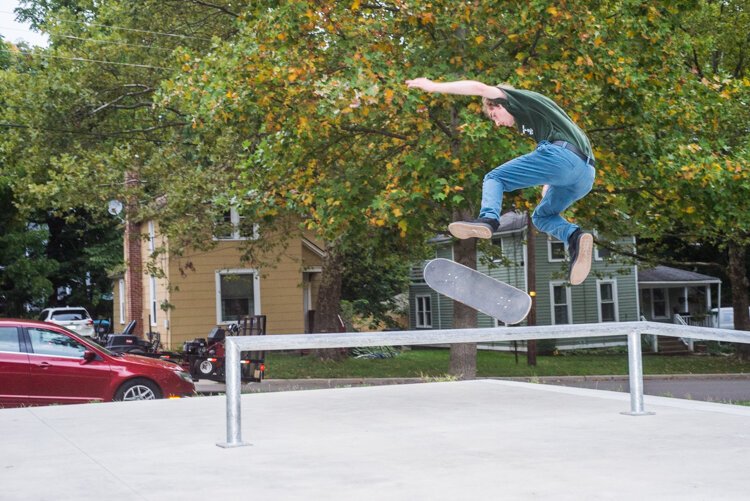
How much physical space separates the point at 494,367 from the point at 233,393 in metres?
23.6

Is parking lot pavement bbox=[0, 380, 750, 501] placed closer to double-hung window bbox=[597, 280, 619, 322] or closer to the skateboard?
the skateboard

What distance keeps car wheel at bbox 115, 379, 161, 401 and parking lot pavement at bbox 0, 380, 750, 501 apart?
4.72m

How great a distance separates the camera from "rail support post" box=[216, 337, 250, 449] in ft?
23.6

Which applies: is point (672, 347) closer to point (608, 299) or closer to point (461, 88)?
point (608, 299)

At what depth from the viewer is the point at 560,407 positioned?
964 centimetres

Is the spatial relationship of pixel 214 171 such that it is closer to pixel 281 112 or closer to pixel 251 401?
pixel 281 112

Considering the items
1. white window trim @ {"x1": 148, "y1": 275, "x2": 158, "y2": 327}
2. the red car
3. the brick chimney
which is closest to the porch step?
white window trim @ {"x1": 148, "y1": 275, "x2": 158, "y2": 327}

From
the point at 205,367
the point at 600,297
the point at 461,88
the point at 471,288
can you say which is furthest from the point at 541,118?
the point at 600,297

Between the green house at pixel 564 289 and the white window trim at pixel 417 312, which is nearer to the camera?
the green house at pixel 564 289

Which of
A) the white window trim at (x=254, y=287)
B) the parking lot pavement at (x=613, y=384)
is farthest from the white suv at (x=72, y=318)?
the parking lot pavement at (x=613, y=384)

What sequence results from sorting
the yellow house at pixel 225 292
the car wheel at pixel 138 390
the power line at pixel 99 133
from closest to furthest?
1. the car wheel at pixel 138 390
2. the power line at pixel 99 133
3. the yellow house at pixel 225 292

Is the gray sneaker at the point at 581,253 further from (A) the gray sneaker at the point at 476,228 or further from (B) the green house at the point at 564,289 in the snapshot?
(B) the green house at the point at 564,289

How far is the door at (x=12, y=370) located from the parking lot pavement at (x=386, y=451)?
4.85m

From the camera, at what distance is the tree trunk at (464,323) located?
2031 centimetres
